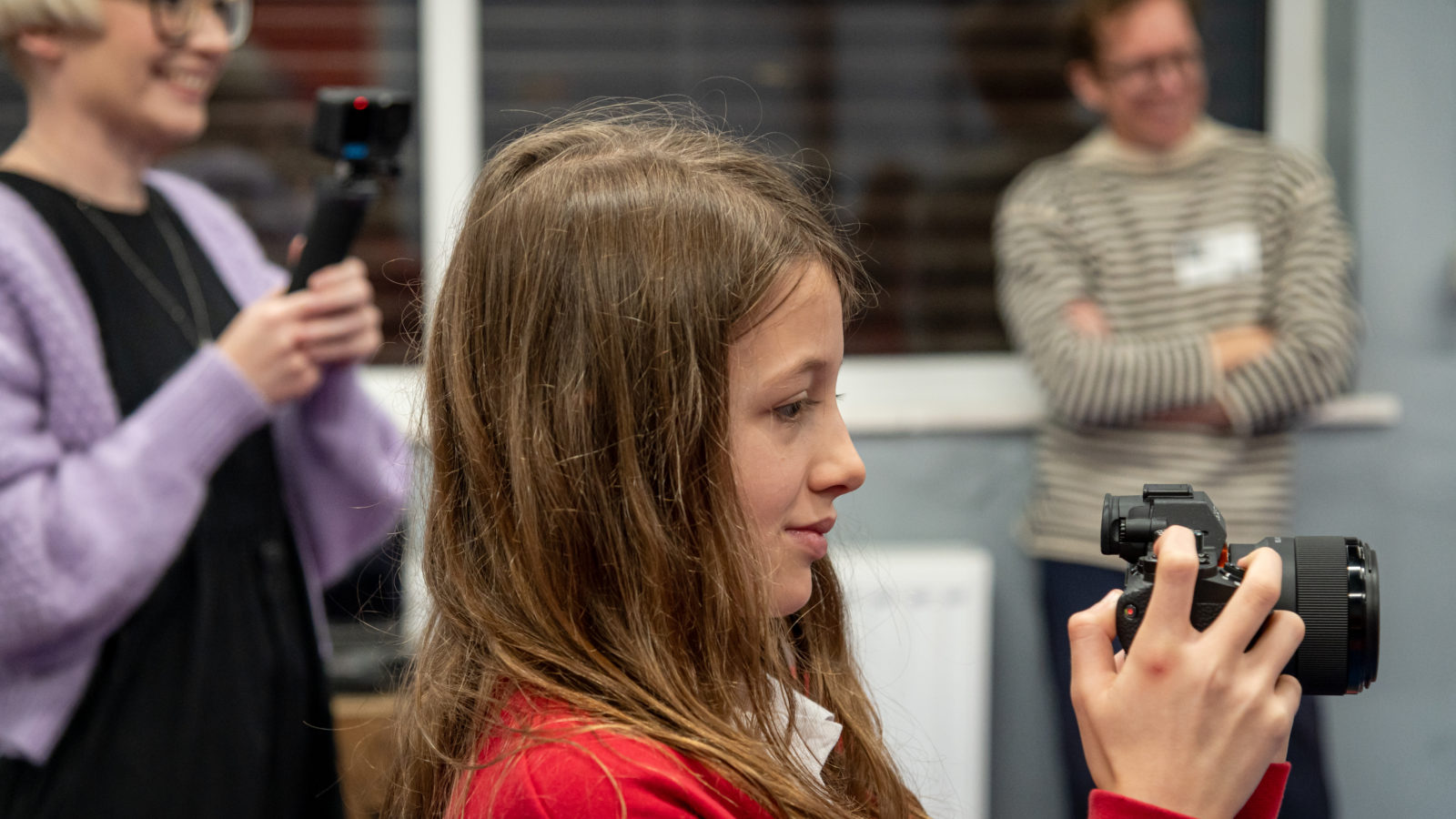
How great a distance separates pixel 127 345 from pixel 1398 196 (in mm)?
2316

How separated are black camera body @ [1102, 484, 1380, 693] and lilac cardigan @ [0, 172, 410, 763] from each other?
0.99 m

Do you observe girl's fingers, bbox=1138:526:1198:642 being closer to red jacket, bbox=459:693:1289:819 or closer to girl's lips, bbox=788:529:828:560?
red jacket, bbox=459:693:1289:819

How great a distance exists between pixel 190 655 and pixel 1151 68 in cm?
178

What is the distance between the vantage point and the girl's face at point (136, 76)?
1405mm

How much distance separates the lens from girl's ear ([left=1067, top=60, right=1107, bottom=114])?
2.24 meters

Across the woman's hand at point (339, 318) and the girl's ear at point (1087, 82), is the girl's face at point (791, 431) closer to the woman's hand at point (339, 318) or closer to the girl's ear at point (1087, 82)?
the woman's hand at point (339, 318)

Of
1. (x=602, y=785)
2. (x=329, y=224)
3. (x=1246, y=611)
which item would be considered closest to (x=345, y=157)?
(x=329, y=224)

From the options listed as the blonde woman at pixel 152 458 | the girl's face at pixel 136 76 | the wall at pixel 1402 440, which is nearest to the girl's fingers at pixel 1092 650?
the blonde woman at pixel 152 458

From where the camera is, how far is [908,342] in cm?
276

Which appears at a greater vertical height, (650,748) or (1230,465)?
(650,748)

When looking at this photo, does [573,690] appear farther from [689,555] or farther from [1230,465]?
[1230,465]

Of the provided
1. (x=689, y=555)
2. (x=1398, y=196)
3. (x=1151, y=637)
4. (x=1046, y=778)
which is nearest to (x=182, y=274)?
(x=689, y=555)

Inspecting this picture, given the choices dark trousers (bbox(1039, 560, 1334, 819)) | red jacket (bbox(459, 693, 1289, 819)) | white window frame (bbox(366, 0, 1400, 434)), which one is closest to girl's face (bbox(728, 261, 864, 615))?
red jacket (bbox(459, 693, 1289, 819))

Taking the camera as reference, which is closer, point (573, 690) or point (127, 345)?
point (573, 690)
